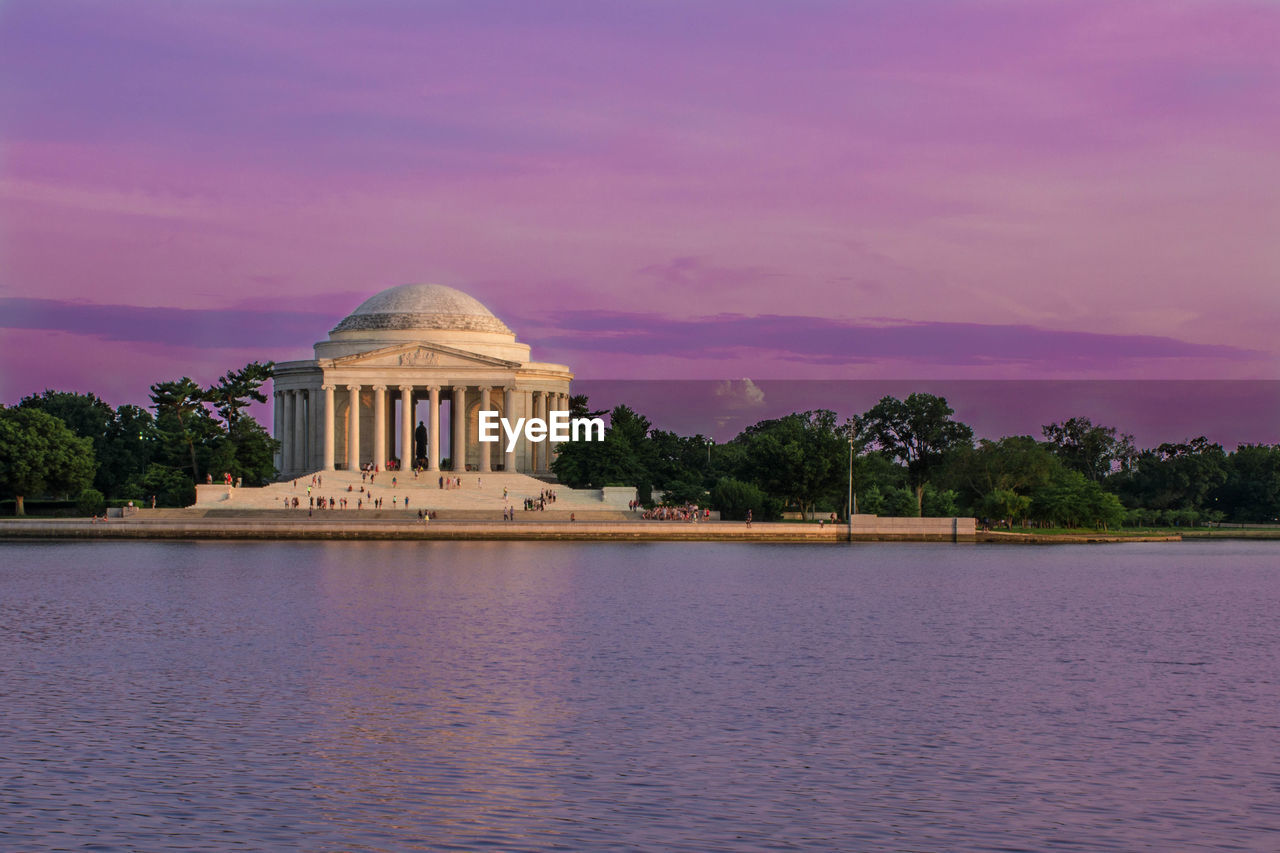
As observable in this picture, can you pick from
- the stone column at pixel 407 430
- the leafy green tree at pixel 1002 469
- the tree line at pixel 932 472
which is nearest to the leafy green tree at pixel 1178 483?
the tree line at pixel 932 472

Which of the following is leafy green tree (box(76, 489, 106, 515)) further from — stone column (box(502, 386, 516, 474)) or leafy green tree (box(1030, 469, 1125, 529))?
leafy green tree (box(1030, 469, 1125, 529))

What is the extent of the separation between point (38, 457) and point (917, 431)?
81241 mm

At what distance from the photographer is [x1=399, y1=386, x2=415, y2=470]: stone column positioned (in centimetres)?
11664

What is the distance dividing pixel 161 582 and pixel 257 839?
3755cm

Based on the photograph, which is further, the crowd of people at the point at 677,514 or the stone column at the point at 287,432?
the stone column at the point at 287,432

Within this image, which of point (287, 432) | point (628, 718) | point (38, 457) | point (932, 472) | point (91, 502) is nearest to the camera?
point (628, 718)

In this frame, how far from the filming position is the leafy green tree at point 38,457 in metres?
93.8

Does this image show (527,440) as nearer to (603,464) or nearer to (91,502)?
(603,464)

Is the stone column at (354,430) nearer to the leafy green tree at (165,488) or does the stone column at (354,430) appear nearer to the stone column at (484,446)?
the stone column at (484,446)

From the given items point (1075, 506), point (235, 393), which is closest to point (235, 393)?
point (235, 393)

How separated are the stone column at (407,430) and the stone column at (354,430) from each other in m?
3.47

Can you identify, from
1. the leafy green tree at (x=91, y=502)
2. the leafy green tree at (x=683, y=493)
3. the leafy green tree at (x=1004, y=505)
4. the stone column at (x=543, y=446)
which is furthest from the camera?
the stone column at (x=543, y=446)

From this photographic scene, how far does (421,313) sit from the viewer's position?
122 m

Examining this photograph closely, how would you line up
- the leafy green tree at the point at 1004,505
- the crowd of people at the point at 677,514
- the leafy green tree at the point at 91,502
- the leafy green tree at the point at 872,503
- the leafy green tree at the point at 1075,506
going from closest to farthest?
1. the crowd of people at the point at 677,514
2. the leafy green tree at the point at 91,502
3. the leafy green tree at the point at 1004,505
4. the leafy green tree at the point at 1075,506
5. the leafy green tree at the point at 872,503
